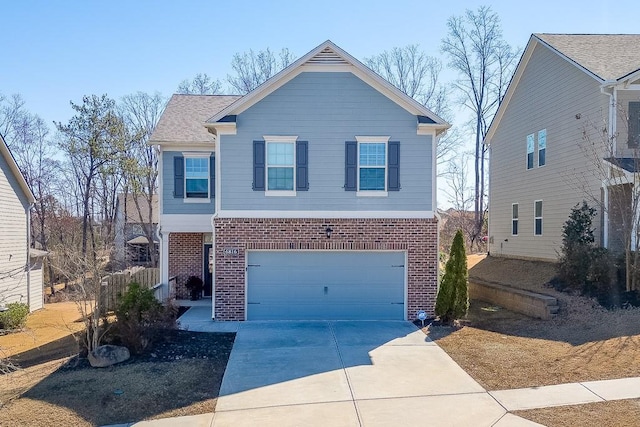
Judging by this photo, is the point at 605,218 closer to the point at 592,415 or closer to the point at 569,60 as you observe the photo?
the point at 569,60

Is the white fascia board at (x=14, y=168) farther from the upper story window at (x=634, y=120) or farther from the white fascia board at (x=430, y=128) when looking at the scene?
the upper story window at (x=634, y=120)

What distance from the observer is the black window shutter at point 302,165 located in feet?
40.7

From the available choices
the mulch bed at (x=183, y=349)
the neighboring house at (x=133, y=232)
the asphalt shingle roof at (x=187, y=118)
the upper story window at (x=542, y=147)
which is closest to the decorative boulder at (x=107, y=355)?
the mulch bed at (x=183, y=349)

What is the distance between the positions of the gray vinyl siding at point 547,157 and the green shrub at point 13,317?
660 inches

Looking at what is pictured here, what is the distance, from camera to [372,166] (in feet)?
41.1

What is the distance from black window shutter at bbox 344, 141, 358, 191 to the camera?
12469 mm

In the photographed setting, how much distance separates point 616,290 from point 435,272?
4.57m

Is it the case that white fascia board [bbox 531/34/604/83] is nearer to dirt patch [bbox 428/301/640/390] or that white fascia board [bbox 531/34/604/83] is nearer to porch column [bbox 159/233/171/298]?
dirt patch [bbox 428/301/640/390]

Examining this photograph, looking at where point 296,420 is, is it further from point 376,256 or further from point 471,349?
point 376,256

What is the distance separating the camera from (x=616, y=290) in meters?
11.9

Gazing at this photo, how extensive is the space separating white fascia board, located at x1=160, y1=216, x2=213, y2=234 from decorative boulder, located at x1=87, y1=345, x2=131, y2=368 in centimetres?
549

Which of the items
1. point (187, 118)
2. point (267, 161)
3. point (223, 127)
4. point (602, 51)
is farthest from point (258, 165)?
point (602, 51)

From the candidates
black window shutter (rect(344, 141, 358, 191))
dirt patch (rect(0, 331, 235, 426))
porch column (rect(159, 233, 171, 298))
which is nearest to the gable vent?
black window shutter (rect(344, 141, 358, 191))

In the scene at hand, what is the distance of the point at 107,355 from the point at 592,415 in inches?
318
